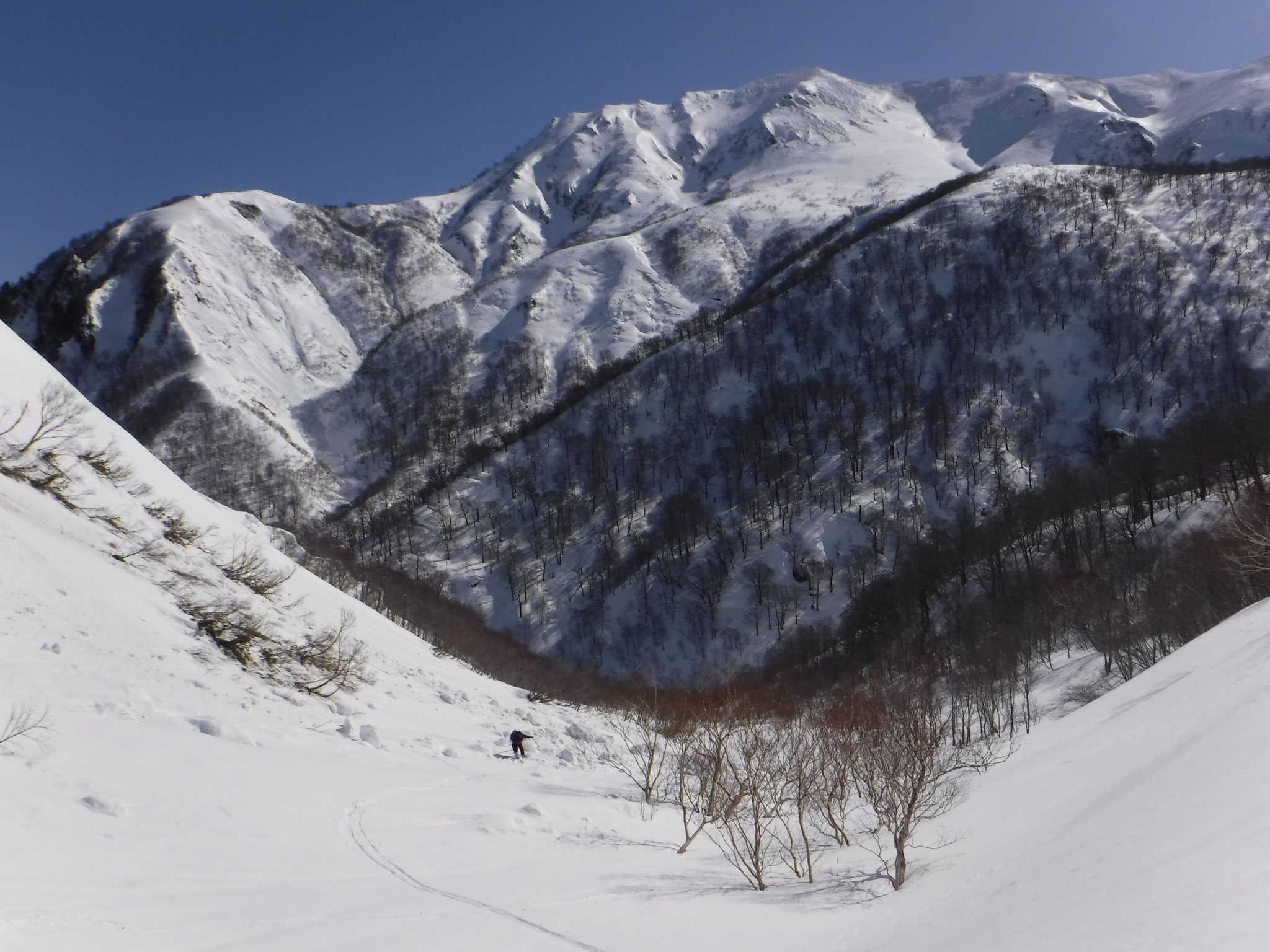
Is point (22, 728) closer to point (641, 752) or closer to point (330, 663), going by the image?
point (330, 663)

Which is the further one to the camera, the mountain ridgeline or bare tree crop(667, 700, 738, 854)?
the mountain ridgeline

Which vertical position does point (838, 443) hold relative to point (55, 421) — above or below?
below

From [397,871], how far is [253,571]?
2043 cm

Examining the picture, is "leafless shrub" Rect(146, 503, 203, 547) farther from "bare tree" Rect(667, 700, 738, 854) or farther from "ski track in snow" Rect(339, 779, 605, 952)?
"bare tree" Rect(667, 700, 738, 854)

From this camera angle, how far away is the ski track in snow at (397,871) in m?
13.5

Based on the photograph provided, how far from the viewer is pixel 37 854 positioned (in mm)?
11398

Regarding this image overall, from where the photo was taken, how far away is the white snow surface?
32.5 feet

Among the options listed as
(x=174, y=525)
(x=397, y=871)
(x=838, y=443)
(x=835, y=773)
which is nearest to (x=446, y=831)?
(x=397, y=871)

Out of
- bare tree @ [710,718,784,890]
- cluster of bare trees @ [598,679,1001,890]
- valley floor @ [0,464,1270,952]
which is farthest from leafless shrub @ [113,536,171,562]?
bare tree @ [710,718,784,890]

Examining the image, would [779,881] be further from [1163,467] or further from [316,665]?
[1163,467]

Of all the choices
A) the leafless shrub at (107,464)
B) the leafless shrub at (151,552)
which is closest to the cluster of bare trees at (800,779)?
the leafless shrub at (151,552)

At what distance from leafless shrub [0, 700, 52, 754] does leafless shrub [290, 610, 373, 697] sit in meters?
11.4

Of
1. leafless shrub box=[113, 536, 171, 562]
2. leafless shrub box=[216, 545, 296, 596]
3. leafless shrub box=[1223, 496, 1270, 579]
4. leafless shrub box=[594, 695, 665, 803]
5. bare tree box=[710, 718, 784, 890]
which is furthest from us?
leafless shrub box=[216, 545, 296, 596]

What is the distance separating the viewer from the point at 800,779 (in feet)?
60.1
